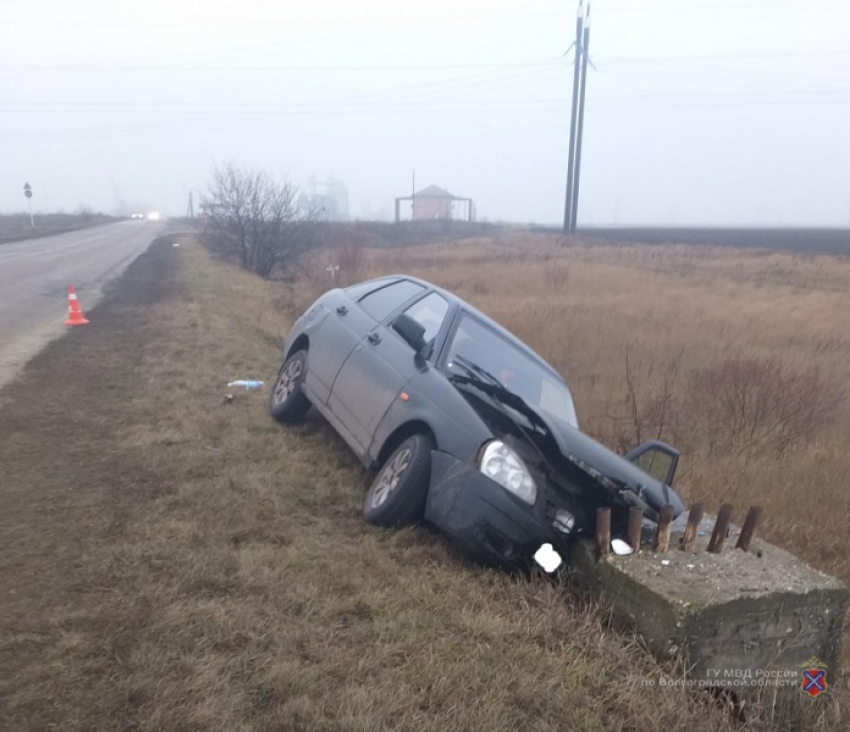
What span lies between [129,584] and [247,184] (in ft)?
65.7

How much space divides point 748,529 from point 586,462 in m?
0.95

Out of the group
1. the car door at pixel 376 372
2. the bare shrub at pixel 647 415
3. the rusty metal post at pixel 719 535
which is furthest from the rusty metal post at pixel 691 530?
the bare shrub at pixel 647 415

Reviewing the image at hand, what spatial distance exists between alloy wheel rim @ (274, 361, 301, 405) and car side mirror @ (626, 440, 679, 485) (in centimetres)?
304

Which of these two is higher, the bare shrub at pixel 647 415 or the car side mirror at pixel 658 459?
the car side mirror at pixel 658 459

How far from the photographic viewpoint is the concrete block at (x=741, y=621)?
3.44m

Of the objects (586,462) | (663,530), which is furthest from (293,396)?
(663,530)

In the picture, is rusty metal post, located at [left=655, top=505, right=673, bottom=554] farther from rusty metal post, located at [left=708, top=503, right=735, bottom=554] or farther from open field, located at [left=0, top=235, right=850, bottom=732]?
open field, located at [left=0, top=235, right=850, bottom=732]

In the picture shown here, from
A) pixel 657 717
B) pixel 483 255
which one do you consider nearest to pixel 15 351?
pixel 657 717

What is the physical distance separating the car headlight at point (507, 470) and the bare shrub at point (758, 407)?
4.51 meters

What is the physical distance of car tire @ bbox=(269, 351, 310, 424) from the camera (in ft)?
22.1

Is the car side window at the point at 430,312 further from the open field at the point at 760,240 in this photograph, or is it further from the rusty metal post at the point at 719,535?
the open field at the point at 760,240

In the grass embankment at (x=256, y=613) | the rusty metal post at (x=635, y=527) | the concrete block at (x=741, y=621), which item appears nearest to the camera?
the grass embankment at (x=256, y=613)

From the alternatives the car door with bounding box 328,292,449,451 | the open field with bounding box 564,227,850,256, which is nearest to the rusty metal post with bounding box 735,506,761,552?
the car door with bounding box 328,292,449,451

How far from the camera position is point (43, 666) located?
9.91ft
